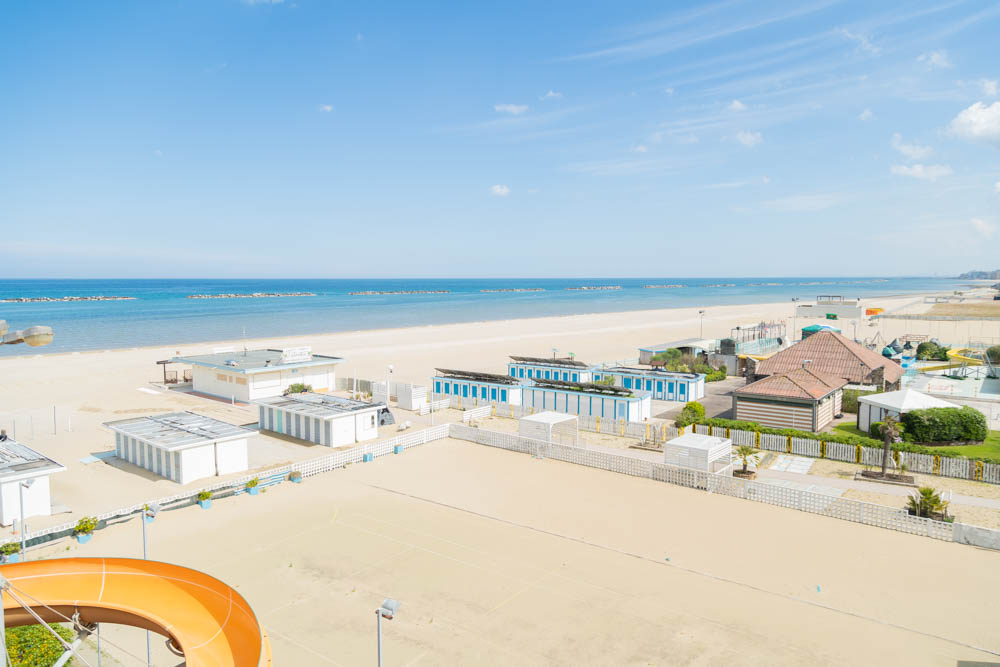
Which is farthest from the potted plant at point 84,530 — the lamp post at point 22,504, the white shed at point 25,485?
the white shed at point 25,485

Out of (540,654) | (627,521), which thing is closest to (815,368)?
(627,521)

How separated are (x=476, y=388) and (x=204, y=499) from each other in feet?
62.1

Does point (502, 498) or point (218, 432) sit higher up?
point (218, 432)

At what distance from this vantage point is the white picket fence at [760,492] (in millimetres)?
17281

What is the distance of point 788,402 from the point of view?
95.9 feet

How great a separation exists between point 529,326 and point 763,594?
7580 cm

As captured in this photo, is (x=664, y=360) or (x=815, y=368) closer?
(x=815, y=368)

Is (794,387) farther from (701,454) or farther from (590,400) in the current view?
(701,454)

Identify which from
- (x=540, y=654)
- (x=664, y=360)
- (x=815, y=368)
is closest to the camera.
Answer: (x=540, y=654)

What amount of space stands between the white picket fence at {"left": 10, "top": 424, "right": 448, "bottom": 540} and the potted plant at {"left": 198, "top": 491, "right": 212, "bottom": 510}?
32cm

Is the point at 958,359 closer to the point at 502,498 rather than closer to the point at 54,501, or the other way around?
the point at 502,498

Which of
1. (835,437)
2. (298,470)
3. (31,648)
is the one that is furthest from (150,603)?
(835,437)

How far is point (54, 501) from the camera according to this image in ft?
65.3

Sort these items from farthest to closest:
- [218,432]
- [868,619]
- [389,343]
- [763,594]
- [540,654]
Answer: [389,343], [218,432], [763,594], [868,619], [540,654]
